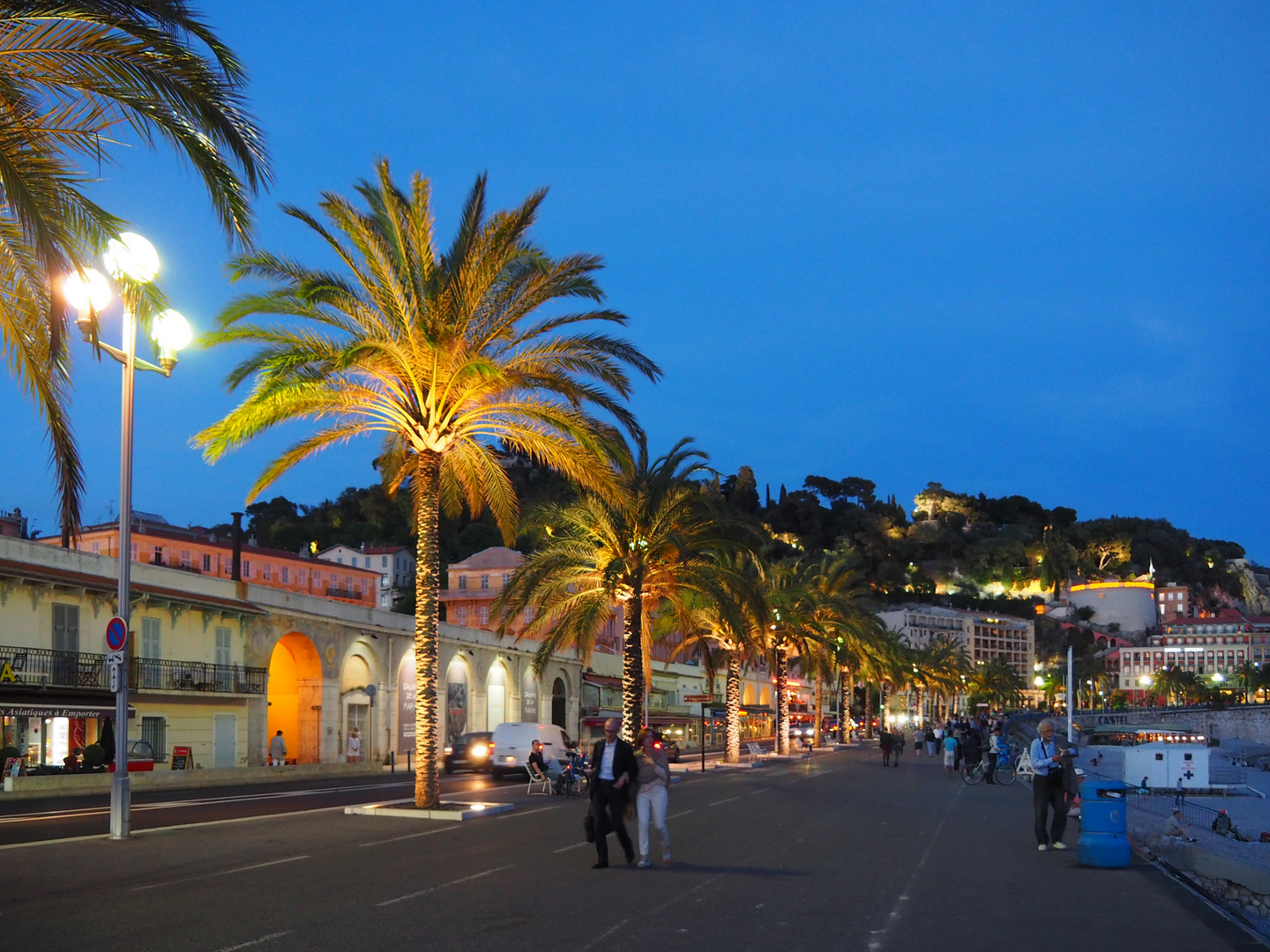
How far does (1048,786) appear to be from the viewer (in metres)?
16.6

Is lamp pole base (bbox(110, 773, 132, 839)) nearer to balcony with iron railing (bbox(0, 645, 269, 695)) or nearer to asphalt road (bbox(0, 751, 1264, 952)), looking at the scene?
asphalt road (bbox(0, 751, 1264, 952))

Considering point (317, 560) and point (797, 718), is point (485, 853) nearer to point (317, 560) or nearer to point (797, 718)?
point (317, 560)

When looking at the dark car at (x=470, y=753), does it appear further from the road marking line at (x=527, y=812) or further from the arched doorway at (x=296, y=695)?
the road marking line at (x=527, y=812)

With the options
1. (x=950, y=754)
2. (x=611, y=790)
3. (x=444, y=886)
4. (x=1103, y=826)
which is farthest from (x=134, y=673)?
(x=1103, y=826)

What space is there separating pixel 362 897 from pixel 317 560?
83.1m

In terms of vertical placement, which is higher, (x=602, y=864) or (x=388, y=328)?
(x=388, y=328)

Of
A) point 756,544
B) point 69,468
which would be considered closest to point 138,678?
point 756,544

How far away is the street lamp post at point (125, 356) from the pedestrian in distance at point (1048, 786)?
11663mm

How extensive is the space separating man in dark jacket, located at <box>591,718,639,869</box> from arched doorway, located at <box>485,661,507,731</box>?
45.3 meters

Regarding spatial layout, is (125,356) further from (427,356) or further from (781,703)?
(781,703)

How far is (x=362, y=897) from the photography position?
38.6 ft

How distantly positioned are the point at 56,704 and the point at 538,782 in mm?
13061

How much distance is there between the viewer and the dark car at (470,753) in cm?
3988

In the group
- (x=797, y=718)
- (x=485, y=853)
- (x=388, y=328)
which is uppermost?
(x=388, y=328)
